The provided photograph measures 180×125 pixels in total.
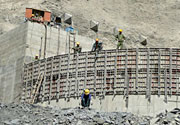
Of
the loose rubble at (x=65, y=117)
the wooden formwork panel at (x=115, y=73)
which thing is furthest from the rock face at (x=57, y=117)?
the wooden formwork panel at (x=115, y=73)

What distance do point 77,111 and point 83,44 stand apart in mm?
14763

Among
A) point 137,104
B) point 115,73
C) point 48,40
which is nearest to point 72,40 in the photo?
point 48,40

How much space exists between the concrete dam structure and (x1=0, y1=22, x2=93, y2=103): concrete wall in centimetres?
374

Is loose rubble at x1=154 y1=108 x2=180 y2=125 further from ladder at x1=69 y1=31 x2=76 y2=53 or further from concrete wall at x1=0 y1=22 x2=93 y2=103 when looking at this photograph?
ladder at x1=69 y1=31 x2=76 y2=53

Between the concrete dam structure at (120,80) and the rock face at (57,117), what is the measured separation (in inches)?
169

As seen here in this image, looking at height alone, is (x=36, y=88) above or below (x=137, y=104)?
above

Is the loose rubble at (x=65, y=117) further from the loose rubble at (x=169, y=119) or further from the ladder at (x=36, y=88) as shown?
the ladder at (x=36, y=88)

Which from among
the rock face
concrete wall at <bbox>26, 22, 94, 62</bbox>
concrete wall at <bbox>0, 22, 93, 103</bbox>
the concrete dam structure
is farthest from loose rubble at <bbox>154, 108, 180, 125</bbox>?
concrete wall at <bbox>26, 22, 94, 62</bbox>

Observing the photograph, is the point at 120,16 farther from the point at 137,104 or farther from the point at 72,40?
the point at 137,104

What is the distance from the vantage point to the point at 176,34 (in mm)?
58344

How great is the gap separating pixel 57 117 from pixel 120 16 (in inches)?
1593

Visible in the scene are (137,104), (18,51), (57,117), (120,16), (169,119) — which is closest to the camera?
(57,117)

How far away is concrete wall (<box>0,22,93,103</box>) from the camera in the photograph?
3394 cm

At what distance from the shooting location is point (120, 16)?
6091cm
